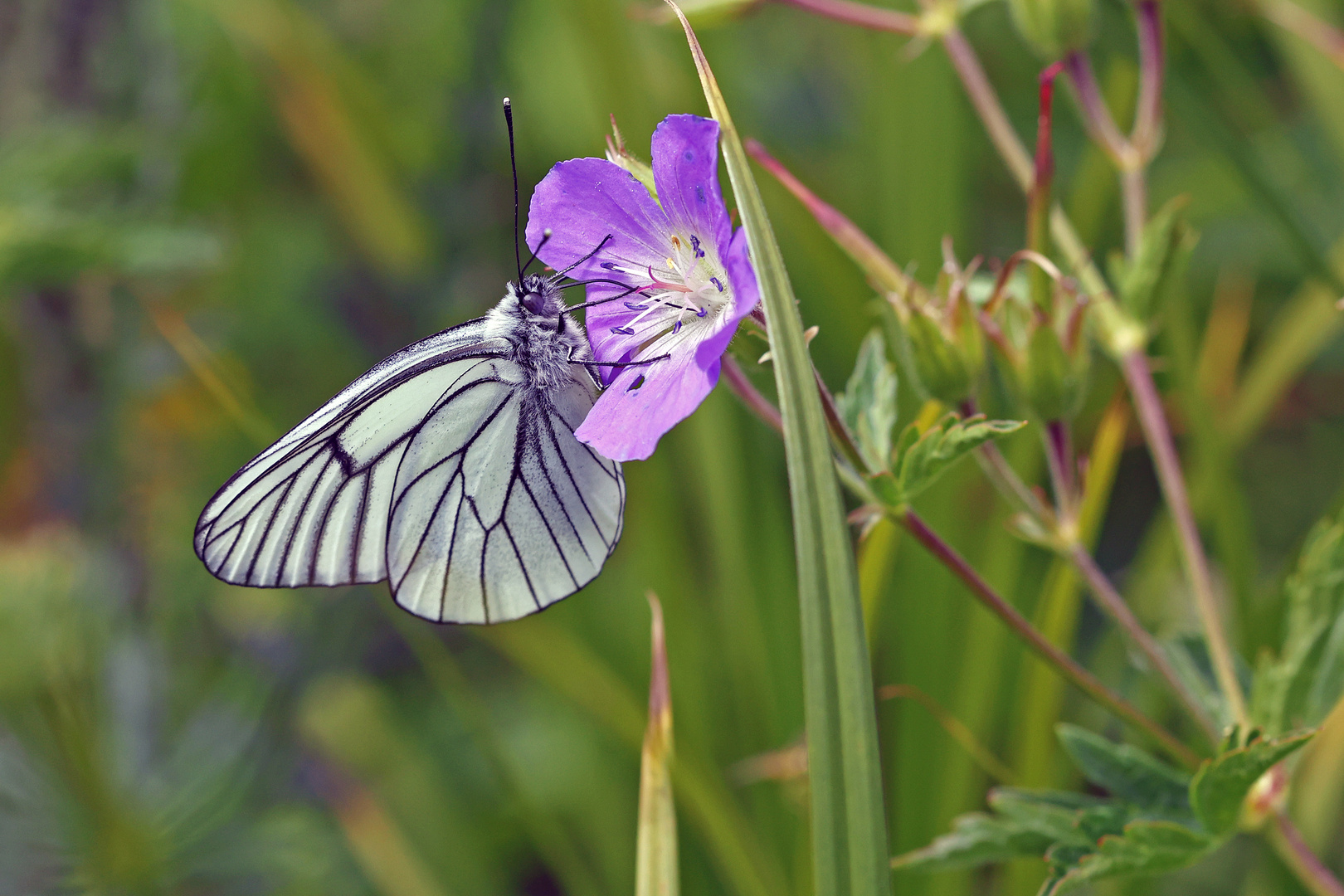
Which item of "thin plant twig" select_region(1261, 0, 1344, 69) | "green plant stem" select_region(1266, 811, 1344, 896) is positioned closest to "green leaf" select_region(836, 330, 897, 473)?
"green plant stem" select_region(1266, 811, 1344, 896)

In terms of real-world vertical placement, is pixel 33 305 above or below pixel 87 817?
above

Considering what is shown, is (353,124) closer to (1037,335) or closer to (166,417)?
(166,417)

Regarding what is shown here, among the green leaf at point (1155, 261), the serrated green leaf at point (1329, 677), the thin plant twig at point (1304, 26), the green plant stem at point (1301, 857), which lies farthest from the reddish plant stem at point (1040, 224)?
the thin plant twig at point (1304, 26)

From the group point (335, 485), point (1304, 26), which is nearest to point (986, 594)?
point (335, 485)

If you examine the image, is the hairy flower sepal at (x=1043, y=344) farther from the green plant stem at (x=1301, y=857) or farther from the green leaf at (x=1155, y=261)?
the green plant stem at (x=1301, y=857)

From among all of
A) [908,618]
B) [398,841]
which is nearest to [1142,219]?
[908,618]

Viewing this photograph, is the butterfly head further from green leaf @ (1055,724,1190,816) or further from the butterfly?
green leaf @ (1055,724,1190,816)
